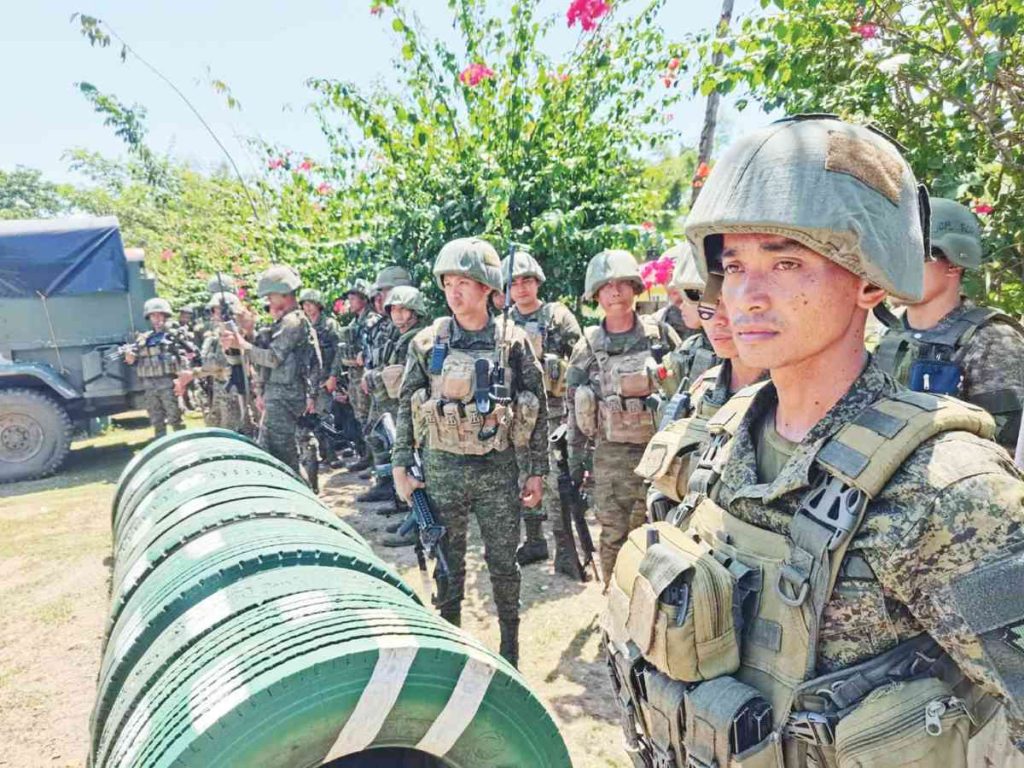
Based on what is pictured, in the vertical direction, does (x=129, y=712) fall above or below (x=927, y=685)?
below

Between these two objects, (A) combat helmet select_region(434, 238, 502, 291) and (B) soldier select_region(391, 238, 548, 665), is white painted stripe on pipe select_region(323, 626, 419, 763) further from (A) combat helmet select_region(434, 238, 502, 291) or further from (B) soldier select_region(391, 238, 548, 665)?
(A) combat helmet select_region(434, 238, 502, 291)

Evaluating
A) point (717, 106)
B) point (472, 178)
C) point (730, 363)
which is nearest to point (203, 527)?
point (730, 363)

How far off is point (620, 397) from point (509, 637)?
4.77 ft

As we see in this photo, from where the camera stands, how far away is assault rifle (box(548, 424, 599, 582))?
15.4ft

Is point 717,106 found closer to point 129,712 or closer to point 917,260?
point 917,260

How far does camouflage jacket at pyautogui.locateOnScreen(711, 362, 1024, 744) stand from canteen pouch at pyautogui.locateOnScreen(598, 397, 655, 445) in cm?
247

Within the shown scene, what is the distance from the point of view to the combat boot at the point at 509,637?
143 inches

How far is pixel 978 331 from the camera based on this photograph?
8.69 ft

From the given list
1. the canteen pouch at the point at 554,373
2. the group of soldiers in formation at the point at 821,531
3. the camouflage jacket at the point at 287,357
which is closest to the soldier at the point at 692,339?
the group of soldiers in formation at the point at 821,531

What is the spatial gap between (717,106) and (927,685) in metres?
8.42

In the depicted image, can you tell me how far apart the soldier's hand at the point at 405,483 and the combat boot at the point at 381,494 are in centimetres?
336

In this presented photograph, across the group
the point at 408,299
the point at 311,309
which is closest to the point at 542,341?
the point at 408,299

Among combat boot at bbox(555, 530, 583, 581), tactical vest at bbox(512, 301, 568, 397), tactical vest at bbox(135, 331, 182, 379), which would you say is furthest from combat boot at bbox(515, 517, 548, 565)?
tactical vest at bbox(135, 331, 182, 379)

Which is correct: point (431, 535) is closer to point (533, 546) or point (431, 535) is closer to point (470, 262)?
point (470, 262)
